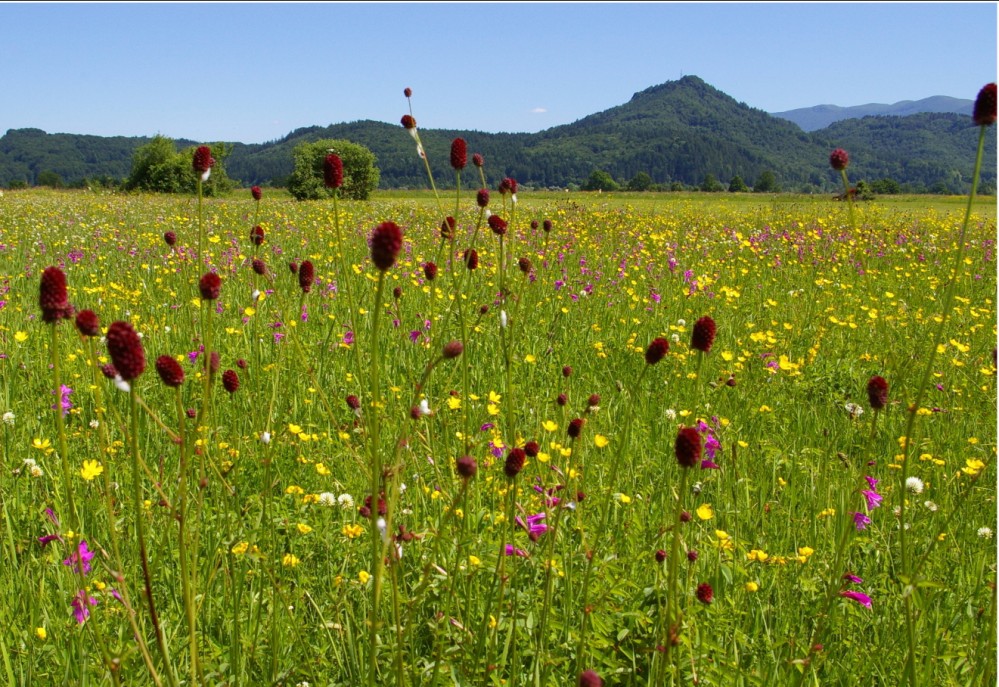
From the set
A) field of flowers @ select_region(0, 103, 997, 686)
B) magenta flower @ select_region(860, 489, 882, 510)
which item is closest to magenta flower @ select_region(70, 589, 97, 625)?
field of flowers @ select_region(0, 103, 997, 686)

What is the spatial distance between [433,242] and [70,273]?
2.78 metres

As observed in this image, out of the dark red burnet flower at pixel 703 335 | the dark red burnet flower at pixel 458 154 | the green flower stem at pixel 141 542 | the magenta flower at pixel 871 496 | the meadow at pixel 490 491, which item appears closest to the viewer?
the green flower stem at pixel 141 542

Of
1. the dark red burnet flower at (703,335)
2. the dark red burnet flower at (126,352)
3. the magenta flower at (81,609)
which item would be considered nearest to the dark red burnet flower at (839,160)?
the dark red burnet flower at (703,335)

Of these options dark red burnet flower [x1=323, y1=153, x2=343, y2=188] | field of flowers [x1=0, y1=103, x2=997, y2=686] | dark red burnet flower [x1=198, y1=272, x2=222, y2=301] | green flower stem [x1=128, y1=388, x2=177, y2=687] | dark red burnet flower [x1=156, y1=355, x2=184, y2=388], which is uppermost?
dark red burnet flower [x1=323, y1=153, x2=343, y2=188]

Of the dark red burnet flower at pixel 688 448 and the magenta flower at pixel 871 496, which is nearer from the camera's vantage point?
the dark red burnet flower at pixel 688 448

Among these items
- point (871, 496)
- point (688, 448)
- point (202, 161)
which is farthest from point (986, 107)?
point (202, 161)

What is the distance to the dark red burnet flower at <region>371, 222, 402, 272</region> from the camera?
78cm

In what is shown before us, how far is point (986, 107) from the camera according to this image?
116 cm

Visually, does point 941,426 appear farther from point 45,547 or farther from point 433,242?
point 433,242

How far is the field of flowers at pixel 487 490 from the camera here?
4.05ft

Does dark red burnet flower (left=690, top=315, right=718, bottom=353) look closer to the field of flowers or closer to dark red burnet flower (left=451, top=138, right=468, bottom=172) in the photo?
the field of flowers

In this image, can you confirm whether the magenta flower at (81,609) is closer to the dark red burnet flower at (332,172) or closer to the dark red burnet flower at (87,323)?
the dark red burnet flower at (87,323)

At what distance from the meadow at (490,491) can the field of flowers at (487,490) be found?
0.04 feet

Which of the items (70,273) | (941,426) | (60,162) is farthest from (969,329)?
(60,162)
